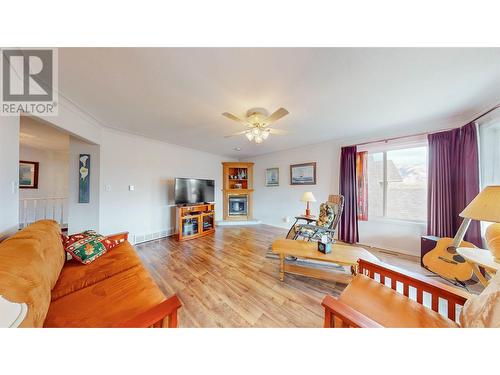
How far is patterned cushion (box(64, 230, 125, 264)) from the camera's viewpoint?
1383mm

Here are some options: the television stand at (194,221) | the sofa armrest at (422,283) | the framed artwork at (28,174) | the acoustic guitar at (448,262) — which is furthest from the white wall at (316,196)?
the framed artwork at (28,174)

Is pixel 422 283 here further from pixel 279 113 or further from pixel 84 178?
pixel 84 178

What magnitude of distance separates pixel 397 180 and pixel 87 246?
434 cm

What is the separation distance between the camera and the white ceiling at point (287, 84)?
1.12 meters

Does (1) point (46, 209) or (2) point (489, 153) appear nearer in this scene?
(2) point (489, 153)

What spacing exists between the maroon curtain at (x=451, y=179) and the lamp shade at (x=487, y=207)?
55.2 inches

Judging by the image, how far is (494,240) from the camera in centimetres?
126

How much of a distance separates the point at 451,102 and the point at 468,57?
96 centimetres

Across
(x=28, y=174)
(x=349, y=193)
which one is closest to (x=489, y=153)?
(x=349, y=193)

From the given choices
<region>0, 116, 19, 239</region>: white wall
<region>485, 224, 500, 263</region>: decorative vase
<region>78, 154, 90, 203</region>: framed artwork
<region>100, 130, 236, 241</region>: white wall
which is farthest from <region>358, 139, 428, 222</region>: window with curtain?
<region>78, 154, 90, 203</region>: framed artwork

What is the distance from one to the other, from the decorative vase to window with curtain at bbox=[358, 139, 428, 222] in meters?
1.28

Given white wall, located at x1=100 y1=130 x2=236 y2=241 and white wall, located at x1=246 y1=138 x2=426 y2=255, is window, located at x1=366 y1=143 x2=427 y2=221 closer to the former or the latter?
white wall, located at x1=246 y1=138 x2=426 y2=255
